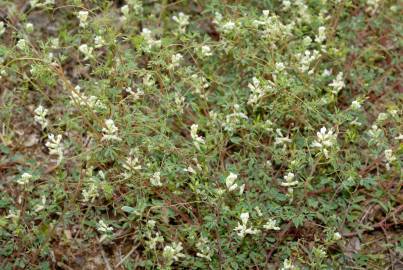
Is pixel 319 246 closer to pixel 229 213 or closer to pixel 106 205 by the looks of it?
pixel 229 213

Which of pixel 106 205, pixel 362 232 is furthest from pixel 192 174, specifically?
pixel 362 232

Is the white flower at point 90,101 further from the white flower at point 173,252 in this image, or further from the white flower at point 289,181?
the white flower at point 289,181

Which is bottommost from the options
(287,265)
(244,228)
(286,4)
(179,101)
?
(287,265)

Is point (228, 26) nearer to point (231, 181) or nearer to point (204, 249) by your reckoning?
point (231, 181)

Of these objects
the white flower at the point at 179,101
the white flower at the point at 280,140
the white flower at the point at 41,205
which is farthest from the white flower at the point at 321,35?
the white flower at the point at 41,205

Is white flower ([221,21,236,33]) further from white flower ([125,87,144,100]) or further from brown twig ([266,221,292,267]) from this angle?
brown twig ([266,221,292,267])

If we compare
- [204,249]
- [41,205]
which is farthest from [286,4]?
[41,205]
